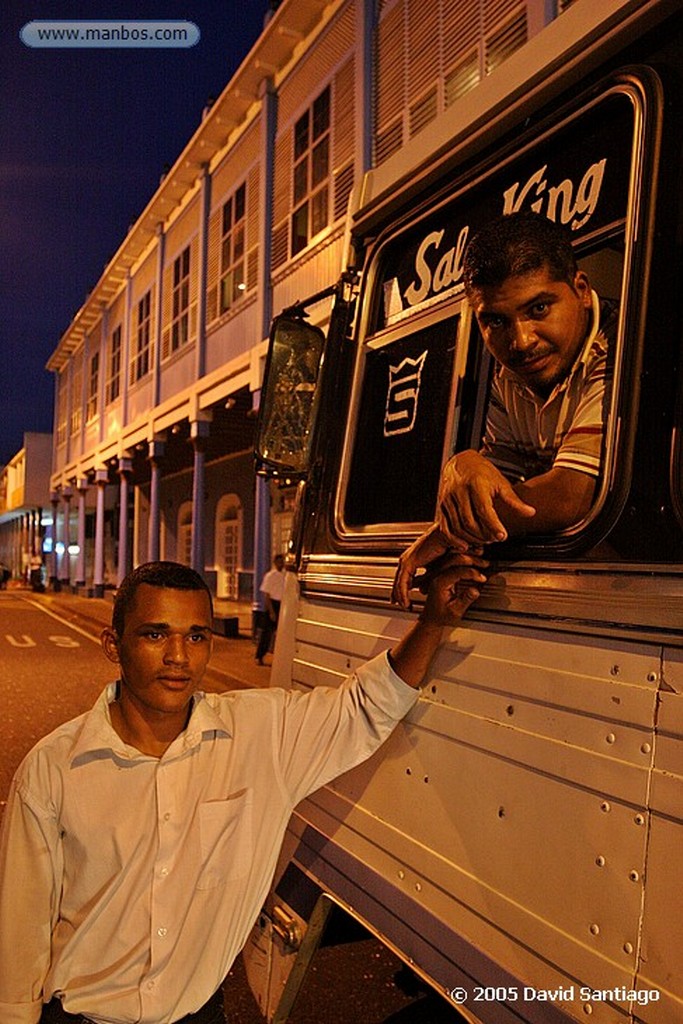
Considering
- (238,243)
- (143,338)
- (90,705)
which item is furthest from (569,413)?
(143,338)

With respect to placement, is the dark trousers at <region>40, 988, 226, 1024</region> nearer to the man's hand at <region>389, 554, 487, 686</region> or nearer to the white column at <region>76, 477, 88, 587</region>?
the man's hand at <region>389, 554, 487, 686</region>

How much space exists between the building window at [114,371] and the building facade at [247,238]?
11 cm

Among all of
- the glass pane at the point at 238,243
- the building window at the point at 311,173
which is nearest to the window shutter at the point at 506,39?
→ the building window at the point at 311,173

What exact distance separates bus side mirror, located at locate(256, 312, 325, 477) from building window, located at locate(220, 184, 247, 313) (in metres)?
12.7

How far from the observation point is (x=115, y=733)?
5.52 feet

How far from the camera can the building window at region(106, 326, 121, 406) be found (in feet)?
82.5

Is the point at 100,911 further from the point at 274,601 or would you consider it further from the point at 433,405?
the point at 274,601

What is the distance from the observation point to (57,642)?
14.0 meters

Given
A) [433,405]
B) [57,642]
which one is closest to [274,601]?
[57,642]

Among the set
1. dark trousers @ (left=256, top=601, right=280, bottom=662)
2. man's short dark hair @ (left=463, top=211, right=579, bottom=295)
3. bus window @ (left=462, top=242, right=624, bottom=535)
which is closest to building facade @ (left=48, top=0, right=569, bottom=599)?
man's short dark hair @ (left=463, top=211, right=579, bottom=295)

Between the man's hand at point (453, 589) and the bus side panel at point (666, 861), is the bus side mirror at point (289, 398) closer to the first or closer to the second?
the man's hand at point (453, 589)

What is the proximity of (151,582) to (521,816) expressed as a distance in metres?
0.90

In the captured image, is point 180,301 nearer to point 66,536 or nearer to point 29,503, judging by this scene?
point 66,536

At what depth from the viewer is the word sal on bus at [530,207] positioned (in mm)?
1693
